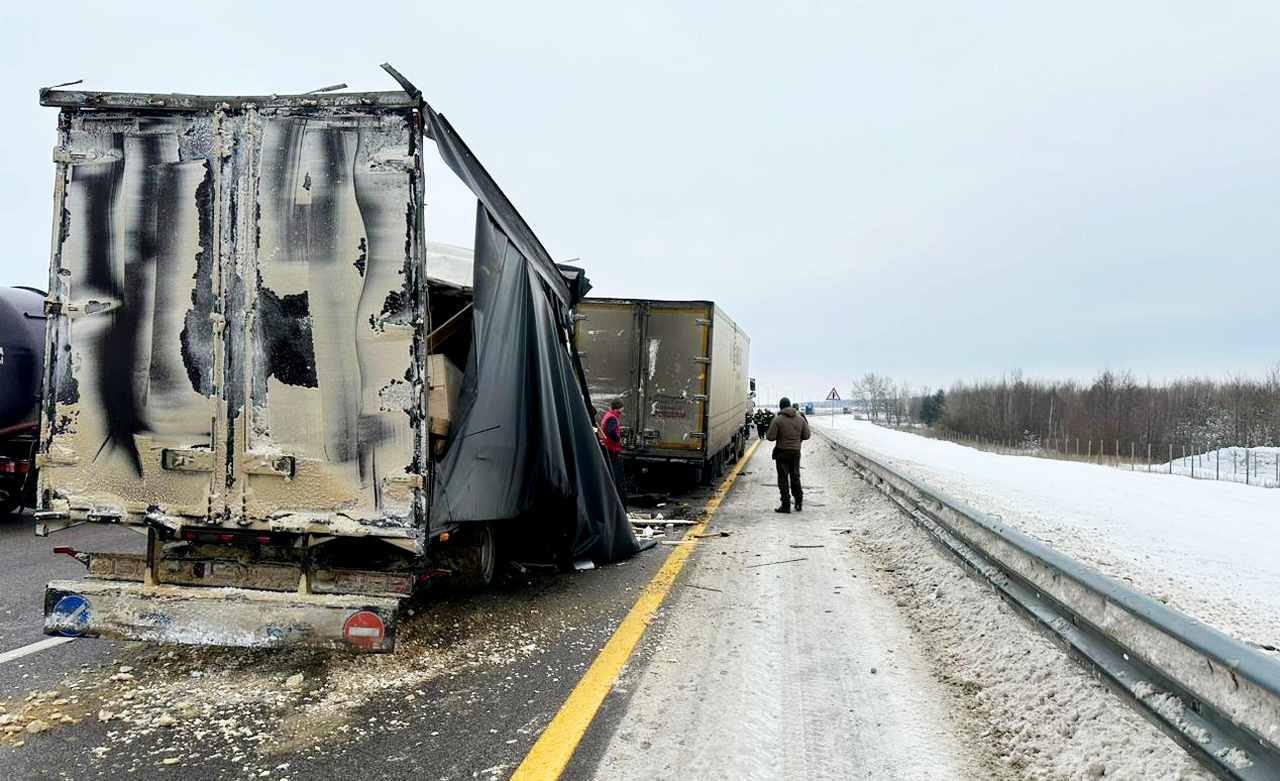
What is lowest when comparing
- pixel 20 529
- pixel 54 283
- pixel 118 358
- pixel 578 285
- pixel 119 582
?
pixel 20 529

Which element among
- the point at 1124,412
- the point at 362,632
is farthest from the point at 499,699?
the point at 1124,412

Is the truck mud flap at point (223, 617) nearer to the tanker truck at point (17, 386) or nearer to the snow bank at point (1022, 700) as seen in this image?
the snow bank at point (1022, 700)

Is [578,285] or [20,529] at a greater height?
[578,285]

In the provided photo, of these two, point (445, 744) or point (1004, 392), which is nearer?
point (445, 744)

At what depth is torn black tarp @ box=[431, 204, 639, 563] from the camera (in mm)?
4801

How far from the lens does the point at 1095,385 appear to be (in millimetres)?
76875

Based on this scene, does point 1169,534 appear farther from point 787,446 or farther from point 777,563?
point 777,563

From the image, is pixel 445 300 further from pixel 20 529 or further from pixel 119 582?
pixel 20 529

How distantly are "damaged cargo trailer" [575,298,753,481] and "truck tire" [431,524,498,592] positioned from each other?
23.1ft

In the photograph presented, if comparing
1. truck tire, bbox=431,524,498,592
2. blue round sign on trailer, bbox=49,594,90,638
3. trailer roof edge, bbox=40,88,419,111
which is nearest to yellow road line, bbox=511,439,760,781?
truck tire, bbox=431,524,498,592

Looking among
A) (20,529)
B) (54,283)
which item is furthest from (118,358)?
(20,529)

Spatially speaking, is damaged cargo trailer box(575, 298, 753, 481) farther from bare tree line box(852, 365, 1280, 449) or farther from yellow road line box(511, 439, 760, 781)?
bare tree line box(852, 365, 1280, 449)

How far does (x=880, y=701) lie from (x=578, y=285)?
5.11 metres

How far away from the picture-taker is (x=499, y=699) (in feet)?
13.1
